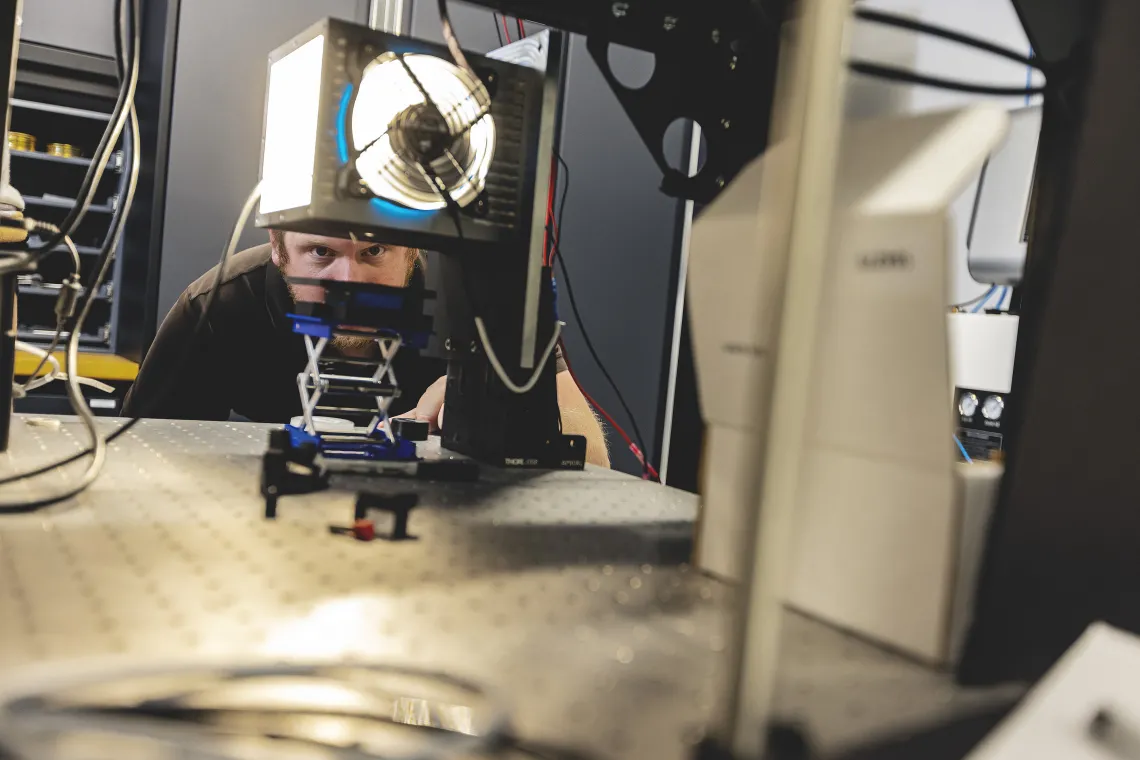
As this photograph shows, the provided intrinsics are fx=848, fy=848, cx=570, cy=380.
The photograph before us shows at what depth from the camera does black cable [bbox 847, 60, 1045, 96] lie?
0.49 metres

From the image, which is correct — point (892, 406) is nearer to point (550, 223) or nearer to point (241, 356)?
point (550, 223)

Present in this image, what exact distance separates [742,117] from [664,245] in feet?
6.95

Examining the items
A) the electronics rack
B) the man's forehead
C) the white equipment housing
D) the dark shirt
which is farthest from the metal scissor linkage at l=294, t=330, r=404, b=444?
the electronics rack

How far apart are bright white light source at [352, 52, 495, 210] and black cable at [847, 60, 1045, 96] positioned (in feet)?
1.50

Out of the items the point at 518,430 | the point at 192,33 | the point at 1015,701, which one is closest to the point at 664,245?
the point at 192,33

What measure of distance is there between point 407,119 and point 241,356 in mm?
1414

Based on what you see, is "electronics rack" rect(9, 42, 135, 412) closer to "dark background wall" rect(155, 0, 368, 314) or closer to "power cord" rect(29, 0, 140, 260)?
"dark background wall" rect(155, 0, 368, 314)

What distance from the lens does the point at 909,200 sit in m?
0.44

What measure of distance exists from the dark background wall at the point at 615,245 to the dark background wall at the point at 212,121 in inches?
30.4

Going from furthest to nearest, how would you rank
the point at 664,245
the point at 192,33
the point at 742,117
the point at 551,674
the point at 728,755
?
the point at 664,245 → the point at 192,33 → the point at 742,117 → the point at 551,674 → the point at 728,755

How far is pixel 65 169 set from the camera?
2.84m

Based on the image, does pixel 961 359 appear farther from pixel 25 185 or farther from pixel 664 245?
pixel 25 185

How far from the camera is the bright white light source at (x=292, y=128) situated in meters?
0.85

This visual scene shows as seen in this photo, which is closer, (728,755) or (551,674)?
(728,755)
